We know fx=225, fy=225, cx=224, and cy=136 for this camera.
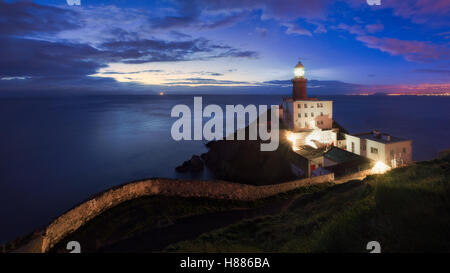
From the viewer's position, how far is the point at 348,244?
187 inches

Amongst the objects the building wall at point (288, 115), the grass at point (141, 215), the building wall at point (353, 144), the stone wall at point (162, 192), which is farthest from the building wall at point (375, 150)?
the grass at point (141, 215)

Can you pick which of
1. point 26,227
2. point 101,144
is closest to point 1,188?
point 26,227

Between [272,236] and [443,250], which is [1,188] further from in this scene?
[443,250]

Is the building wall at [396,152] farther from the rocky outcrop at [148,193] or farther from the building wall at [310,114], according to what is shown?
the rocky outcrop at [148,193]

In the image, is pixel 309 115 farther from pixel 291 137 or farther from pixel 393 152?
pixel 393 152

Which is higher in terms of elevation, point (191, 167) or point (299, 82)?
point (299, 82)

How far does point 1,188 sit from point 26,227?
9202mm

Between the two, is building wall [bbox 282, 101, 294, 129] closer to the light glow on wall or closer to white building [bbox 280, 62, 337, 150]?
white building [bbox 280, 62, 337, 150]

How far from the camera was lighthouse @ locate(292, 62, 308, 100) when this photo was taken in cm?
3133

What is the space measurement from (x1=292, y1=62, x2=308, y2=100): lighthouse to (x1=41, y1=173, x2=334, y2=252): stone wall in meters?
20.8

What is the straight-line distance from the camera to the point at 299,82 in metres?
31.3

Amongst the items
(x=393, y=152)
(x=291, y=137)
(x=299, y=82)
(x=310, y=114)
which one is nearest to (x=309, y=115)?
(x=310, y=114)

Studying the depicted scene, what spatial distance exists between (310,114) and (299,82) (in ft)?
17.4

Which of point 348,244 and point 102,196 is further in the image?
point 102,196
